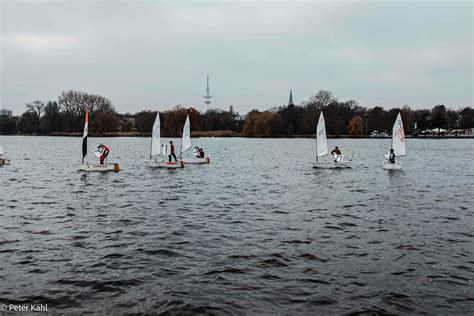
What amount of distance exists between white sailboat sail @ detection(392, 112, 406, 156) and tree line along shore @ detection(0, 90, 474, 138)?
307 ft

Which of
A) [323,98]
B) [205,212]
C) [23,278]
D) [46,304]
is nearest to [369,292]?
[46,304]

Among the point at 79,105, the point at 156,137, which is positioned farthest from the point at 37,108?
the point at 156,137

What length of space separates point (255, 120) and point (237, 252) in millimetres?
129103

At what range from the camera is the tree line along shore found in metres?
134

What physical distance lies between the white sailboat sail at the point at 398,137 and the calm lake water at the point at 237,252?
1456cm

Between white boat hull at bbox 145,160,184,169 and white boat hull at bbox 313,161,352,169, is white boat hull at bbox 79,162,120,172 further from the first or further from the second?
white boat hull at bbox 313,161,352,169

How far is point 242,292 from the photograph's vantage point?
8031 millimetres

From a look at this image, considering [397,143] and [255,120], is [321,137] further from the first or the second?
[255,120]

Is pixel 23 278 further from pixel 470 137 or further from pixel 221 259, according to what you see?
pixel 470 137

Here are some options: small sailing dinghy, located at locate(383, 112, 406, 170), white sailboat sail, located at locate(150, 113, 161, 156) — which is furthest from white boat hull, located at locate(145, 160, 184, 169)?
small sailing dinghy, located at locate(383, 112, 406, 170)

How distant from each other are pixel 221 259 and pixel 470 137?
162 m

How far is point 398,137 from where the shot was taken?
1405 inches

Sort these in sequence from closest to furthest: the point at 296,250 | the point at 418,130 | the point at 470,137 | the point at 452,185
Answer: the point at 296,250, the point at 452,185, the point at 470,137, the point at 418,130

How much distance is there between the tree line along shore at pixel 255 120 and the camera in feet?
441
